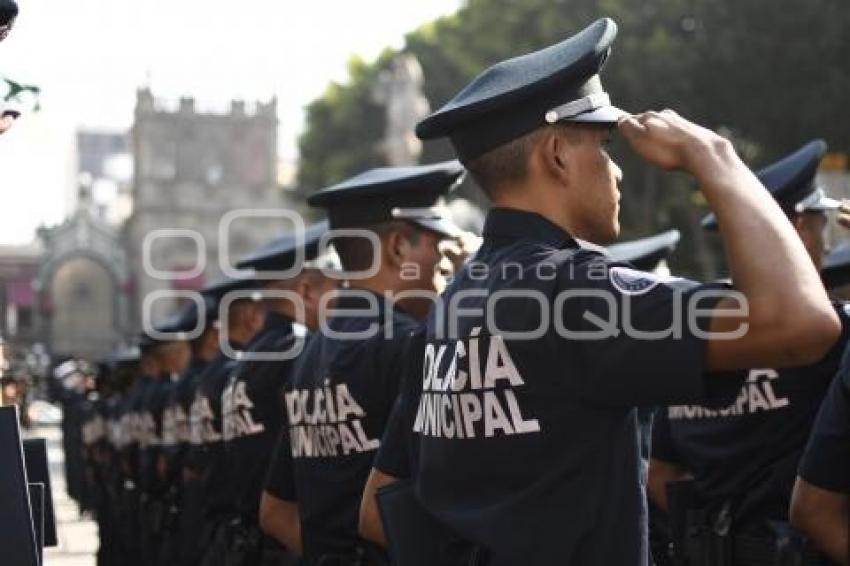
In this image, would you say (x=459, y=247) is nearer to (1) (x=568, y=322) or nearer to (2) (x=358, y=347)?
(2) (x=358, y=347)

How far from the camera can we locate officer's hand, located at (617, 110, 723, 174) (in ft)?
10.8

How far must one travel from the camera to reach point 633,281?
3387 mm

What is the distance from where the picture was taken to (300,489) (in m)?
5.78

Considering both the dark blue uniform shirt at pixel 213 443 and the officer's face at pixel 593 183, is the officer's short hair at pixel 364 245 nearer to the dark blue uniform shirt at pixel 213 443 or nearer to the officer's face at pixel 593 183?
the officer's face at pixel 593 183

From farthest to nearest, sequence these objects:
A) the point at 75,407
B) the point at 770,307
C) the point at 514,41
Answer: the point at 514,41 → the point at 75,407 → the point at 770,307

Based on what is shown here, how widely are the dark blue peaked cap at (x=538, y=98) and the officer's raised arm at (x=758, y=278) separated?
41 cm

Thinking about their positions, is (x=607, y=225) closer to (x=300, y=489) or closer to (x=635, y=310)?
(x=635, y=310)

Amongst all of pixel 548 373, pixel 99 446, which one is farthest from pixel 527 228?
pixel 99 446

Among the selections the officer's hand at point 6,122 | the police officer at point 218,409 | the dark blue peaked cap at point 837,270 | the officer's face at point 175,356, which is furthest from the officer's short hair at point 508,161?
the officer's face at point 175,356

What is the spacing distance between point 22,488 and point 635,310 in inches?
60.7

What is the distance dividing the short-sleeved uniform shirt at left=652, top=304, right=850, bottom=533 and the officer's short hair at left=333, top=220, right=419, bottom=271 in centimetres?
111

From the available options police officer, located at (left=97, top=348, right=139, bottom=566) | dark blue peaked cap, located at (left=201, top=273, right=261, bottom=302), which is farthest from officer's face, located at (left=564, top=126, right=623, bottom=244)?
police officer, located at (left=97, top=348, right=139, bottom=566)

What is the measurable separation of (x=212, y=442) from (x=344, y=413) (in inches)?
131

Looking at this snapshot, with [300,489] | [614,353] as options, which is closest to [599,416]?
[614,353]
